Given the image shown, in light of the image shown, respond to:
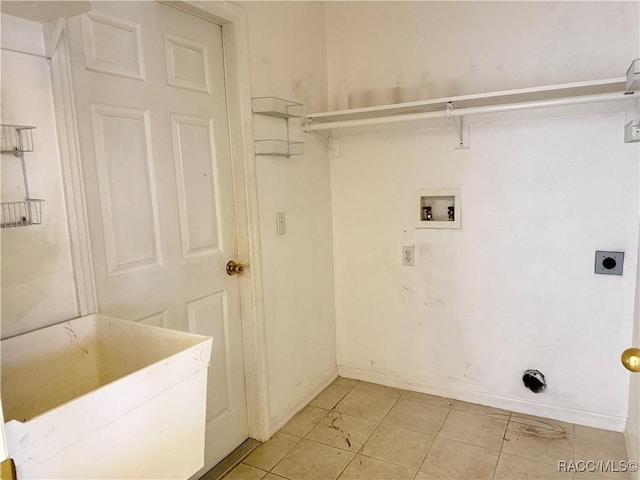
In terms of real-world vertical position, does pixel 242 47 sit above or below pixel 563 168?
above

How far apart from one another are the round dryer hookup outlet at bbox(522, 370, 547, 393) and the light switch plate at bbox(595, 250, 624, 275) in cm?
63

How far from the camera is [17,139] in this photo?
1.27 meters

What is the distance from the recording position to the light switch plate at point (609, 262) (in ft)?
7.00

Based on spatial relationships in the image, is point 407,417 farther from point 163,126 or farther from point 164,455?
point 163,126

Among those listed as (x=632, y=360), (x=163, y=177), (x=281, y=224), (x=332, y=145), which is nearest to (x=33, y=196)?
(x=163, y=177)

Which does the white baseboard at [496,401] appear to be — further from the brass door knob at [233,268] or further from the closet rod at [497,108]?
the closet rod at [497,108]

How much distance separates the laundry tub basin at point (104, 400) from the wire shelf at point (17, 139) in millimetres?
523

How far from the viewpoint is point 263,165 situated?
2209mm

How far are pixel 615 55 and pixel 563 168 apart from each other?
0.55 m

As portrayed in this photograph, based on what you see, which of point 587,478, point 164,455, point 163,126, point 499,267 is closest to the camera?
point 164,455

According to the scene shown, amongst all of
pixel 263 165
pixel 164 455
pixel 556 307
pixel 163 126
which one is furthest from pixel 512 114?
pixel 164 455

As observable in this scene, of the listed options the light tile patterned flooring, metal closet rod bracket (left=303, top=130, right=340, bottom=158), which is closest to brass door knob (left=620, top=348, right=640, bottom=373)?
the light tile patterned flooring

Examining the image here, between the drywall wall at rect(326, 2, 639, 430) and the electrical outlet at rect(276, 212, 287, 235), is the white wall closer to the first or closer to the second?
the drywall wall at rect(326, 2, 639, 430)

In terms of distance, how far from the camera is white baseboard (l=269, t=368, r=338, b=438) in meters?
2.38
